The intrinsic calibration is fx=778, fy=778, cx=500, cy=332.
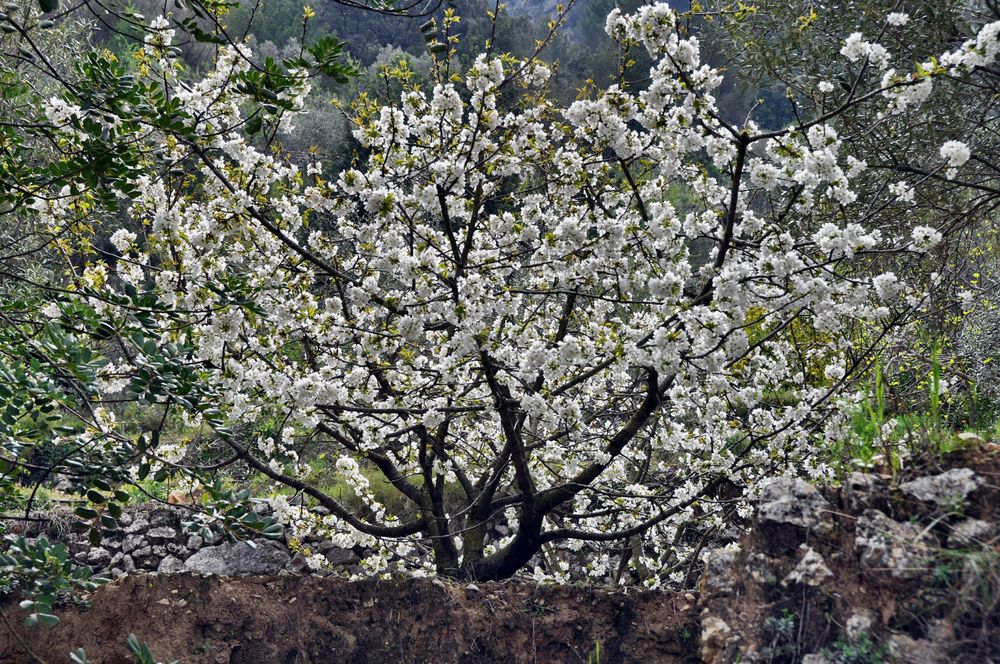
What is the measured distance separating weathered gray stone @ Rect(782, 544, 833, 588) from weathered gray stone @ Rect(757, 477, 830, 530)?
0.12 m

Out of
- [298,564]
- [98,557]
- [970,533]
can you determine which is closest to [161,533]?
[98,557]

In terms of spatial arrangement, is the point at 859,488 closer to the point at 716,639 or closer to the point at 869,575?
the point at 869,575

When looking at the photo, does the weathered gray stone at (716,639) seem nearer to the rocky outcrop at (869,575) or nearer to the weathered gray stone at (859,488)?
the rocky outcrop at (869,575)

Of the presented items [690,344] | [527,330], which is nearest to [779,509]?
[690,344]

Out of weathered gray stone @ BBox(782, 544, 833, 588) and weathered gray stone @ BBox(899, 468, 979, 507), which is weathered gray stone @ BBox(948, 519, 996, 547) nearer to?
weathered gray stone @ BBox(899, 468, 979, 507)

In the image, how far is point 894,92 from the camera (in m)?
4.16

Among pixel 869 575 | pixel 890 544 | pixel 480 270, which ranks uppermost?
pixel 480 270

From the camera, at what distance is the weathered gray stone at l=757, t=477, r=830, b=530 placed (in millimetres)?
3281

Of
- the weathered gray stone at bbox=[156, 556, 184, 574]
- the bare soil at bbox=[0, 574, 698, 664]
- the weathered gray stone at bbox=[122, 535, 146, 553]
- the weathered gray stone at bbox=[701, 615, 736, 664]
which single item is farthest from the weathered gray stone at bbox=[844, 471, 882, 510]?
the weathered gray stone at bbox=[122, 535, 146, 553]

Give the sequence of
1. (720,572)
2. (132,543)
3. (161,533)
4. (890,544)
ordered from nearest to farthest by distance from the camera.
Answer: (890,544), (720,572), (132,543), (161,533)

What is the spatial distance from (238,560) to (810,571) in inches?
328

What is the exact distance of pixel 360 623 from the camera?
4.90m

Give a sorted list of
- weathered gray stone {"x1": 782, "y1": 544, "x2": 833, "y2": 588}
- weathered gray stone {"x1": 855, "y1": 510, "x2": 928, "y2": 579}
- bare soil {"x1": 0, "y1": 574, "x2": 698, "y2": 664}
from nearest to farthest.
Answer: weathered gray stone {"x1": 855, "y1": 510, "x2": 928, "y2": 579}
weathered gray stone {"x1": 782, "y1": 544, "x2": 833, "y2": 588}
bare soil {"x1": 0, "y1": 574, "x2": 698, "y2": 664}

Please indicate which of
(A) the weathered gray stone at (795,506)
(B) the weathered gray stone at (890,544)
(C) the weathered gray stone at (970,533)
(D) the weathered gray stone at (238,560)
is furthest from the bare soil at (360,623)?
(D) the weathered gray stone at (238,560)
